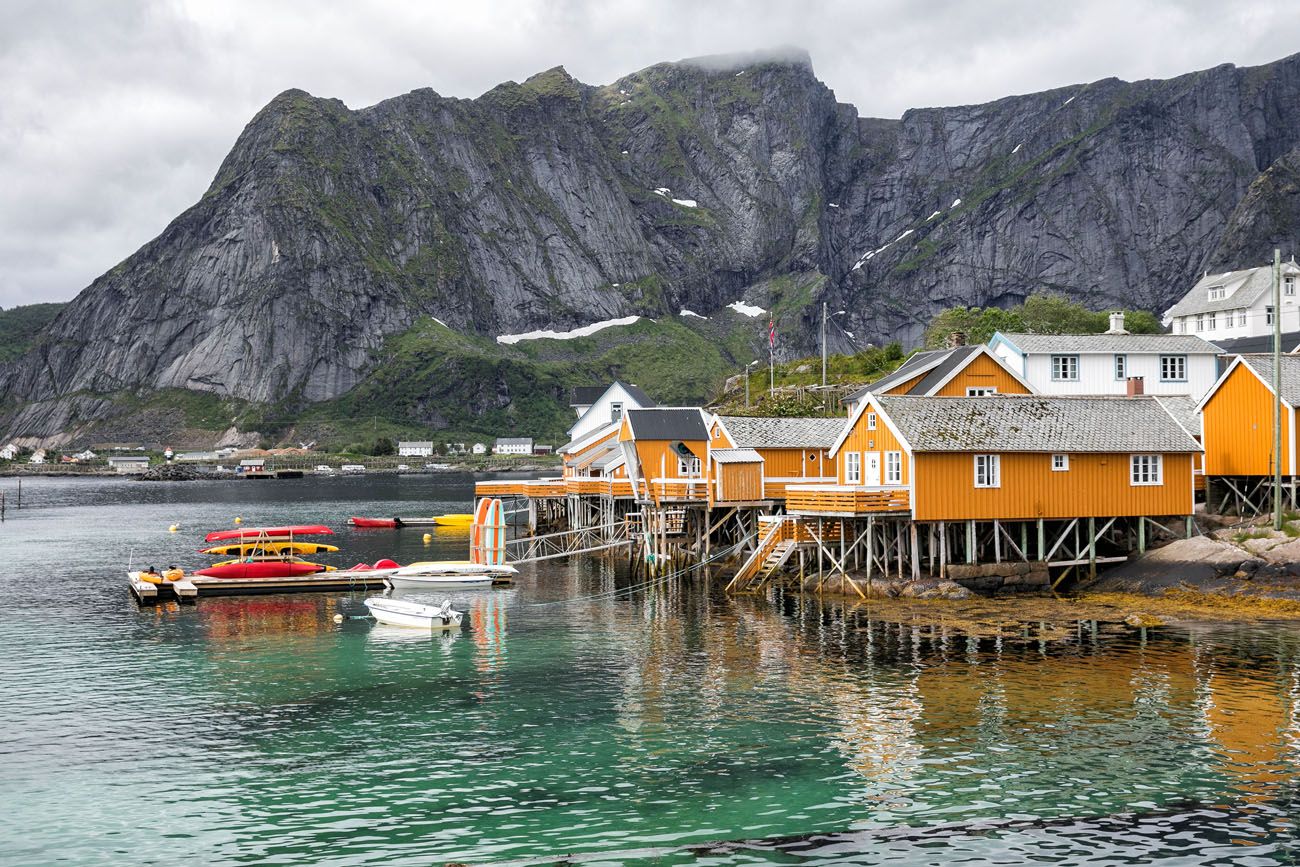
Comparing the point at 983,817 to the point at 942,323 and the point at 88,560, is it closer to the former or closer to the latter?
the point at 88,560

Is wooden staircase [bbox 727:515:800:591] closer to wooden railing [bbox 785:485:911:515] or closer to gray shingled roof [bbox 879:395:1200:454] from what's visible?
wooden railing [bbox 785:485:911:515]

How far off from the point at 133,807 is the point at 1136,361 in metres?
63.0

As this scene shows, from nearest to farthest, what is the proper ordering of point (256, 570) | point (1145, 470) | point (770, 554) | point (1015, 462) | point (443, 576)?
1. point (1015, 462)
2. point (1145, 470)
3. point (770, 554)
4. point (256, 570)
5. point (443, 576)

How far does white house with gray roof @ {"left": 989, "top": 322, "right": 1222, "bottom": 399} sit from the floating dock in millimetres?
40610

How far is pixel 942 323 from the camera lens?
140 meters

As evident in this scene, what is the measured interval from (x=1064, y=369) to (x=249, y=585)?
48.9 meters

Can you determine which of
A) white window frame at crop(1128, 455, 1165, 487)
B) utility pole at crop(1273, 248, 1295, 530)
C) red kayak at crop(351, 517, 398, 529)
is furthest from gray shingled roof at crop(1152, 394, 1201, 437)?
red kayak at crop(351, 517, 398, 529)

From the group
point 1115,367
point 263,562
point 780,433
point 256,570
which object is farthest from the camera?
point 1115,367

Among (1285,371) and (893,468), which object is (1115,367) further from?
(893,468)

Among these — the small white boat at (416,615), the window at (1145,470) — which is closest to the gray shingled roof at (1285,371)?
the window at (1145,470)

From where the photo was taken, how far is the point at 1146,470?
174 ft

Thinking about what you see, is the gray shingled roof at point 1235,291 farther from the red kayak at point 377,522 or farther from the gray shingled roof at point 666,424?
the red kayak at point 377,522

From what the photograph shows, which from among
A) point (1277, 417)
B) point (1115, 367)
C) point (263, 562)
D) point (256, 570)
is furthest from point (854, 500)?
point (263, 562)

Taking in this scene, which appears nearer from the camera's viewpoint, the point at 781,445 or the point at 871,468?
the point at 871,468
